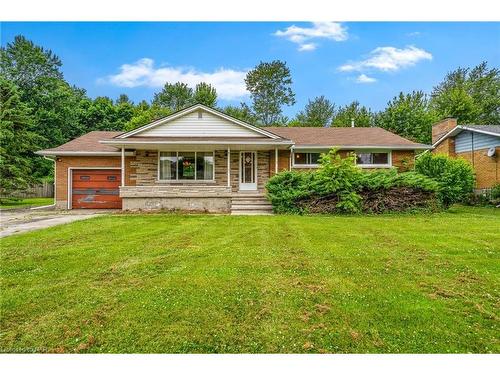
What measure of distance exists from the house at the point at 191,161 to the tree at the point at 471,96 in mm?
21361

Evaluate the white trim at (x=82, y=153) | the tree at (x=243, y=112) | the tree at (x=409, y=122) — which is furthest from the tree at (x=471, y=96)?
the white trim at (x=82, y=153)

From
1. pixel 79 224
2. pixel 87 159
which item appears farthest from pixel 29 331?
pixel 87 159

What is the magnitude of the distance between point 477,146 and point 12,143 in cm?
2733

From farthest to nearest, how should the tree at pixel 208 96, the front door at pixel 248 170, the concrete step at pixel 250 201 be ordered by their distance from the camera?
the tree at pixel 208 96 → the front door at pixel 248 170 → the concrete step at pixel 250 201

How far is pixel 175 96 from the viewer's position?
42.7 metres

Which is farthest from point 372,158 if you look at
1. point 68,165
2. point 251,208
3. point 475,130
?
point 68,165

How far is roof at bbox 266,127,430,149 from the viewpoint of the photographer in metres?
16.4

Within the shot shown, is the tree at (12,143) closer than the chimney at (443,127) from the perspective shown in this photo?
Yes

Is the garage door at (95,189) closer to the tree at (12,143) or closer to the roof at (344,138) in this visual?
the tree at (12,143)

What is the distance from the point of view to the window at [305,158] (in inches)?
663

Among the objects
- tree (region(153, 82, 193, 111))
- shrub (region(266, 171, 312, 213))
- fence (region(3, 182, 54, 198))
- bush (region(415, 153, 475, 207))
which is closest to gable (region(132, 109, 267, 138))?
shrub (region(266, 171, 312, 213))

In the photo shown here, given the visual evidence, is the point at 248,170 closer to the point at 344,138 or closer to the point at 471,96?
the point at 344,138
